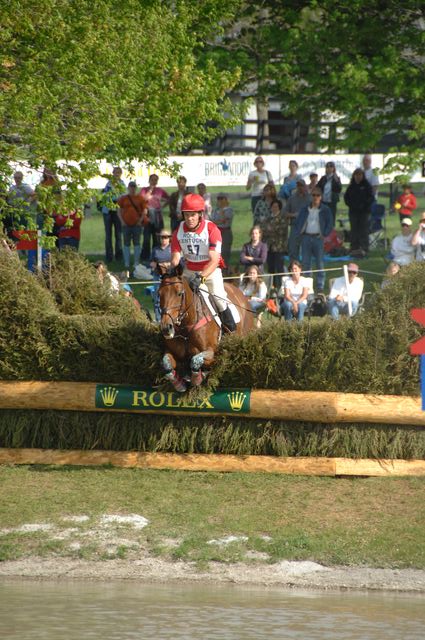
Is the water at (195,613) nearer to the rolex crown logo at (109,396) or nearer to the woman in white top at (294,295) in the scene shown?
the rolex crown logo at (109,396)

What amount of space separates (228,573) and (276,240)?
589 inches

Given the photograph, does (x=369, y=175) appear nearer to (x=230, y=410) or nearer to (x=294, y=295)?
(x=294, y=295)

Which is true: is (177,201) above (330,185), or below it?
below

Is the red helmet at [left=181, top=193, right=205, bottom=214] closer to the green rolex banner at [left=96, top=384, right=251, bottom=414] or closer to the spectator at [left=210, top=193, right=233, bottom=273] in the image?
the green rolex banner at [left=96, top=384, right=251, bottom=414]

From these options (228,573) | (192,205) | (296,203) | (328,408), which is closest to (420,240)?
(296,203)

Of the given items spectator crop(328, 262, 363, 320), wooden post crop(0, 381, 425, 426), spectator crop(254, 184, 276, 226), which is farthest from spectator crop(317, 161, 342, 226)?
wooden post crop(0, 381, 425, 426)

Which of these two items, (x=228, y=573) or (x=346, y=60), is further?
(x=346, y=60)

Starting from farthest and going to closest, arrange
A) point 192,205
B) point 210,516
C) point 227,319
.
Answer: point 227,319, point 192,205, point 210,516

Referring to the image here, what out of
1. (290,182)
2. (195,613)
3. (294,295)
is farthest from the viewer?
(290,182)

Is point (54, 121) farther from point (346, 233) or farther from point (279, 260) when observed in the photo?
point (346, 233)

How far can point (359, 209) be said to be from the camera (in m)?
28.4

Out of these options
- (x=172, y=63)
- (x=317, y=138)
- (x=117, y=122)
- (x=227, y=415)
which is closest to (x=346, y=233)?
(x=317, y=138)

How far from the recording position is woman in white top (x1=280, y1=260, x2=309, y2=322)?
21.9 m

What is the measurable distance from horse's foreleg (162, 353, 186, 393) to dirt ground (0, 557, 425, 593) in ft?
8.25
